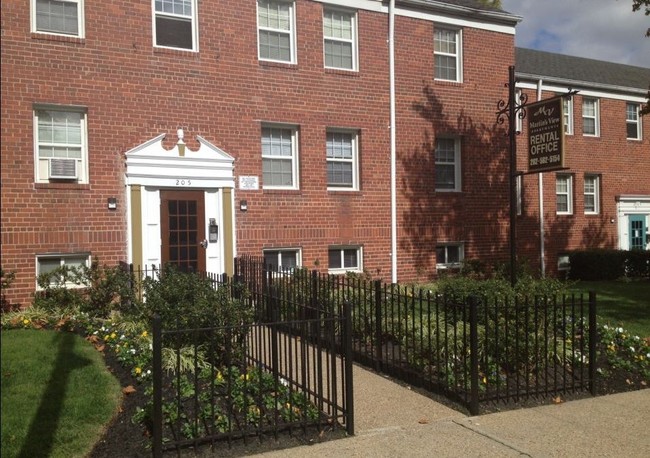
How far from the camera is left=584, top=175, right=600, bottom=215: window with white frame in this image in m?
19.5

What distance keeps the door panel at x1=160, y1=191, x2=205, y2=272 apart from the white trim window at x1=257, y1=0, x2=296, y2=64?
138 inches

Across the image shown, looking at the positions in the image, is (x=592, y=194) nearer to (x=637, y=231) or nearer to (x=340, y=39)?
(x=637, y=231)

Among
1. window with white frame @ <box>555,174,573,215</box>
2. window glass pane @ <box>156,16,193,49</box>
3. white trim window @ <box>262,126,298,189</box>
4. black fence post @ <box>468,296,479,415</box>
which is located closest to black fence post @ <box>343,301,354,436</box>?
black fence post @ <box>468,296,479,415</box>

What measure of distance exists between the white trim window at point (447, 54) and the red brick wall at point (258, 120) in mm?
241

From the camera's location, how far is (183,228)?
11938mm

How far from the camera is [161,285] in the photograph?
7531 mm

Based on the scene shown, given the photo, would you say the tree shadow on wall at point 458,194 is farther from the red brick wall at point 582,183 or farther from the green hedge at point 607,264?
the green hedge at point 607,264

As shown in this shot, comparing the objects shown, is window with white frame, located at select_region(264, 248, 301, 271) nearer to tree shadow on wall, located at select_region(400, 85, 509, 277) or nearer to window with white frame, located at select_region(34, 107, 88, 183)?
tree shadow on wall, located at select_region(400, 85, 509, 277)

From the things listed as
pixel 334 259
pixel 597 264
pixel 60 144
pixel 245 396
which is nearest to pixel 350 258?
pixel 334 259

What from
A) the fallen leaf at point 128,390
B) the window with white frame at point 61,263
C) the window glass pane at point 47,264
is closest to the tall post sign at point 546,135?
the fallen leaf at point 128,390

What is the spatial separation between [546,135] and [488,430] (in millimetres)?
6657

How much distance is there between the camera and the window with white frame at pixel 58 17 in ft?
35.6

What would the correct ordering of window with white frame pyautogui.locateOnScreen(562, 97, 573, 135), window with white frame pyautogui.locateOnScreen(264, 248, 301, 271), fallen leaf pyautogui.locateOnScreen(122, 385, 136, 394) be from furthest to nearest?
A: window with white frame pyautogui.locateOnScreen(562, 97, 573, 135), window with white frame pyautogui.locateOnScreen(264, 248, 301, 271), fallen leaf pyautogui.locateOnScreen(122, 385, 136, 394)

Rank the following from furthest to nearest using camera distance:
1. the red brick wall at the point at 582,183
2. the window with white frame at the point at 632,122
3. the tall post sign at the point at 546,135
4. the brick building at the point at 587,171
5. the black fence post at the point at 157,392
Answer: the window with white frame at the point at 632,122, the brick building at the point at 587,171, the red brick wall at the point at 582,183, the tall post sign at the point at 546,135, the black fence post at the point at 157,392
